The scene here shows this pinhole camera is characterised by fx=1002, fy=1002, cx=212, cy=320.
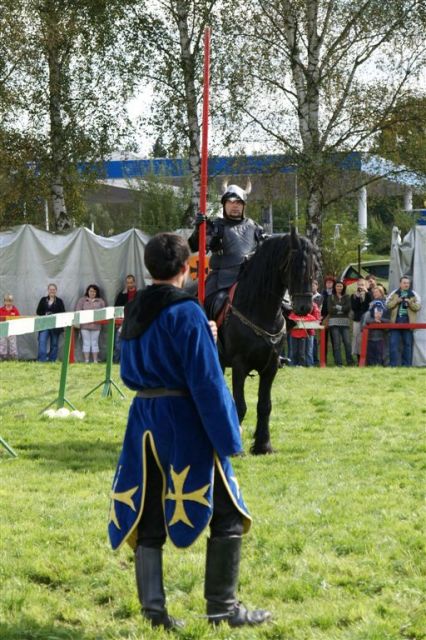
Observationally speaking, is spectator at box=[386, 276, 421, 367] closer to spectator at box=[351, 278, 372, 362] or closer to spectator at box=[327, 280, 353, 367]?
spectator at box=[351, 278, 372, 362]

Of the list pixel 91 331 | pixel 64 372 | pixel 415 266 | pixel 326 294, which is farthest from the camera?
pixel 91 331

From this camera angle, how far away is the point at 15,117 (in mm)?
23828

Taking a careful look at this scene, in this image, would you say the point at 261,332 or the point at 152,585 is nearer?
the point at 152,585

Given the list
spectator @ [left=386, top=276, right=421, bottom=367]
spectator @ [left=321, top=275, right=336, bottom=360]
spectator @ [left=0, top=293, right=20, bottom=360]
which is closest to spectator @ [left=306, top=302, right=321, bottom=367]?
spectator @ [left=321, top=275, right=336, bottom=360]

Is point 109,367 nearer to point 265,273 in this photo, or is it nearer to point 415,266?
point 265,273

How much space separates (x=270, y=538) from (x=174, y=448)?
180cm

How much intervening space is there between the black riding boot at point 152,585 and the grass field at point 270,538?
0.08m

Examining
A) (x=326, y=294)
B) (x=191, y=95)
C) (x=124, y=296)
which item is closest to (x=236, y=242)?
(x=326, y=294)

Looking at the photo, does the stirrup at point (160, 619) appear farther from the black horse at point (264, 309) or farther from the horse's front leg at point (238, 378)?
the horse's front leg at point (238, 378)

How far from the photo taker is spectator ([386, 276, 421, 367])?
17484mm

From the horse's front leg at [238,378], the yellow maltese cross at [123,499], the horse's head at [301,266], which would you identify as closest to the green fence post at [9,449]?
the horse's front leg at [238,378]

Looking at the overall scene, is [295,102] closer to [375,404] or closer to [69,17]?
[69,17]

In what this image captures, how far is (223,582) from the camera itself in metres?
4.40

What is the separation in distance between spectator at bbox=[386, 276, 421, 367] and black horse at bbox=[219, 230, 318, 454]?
895 centimetres
